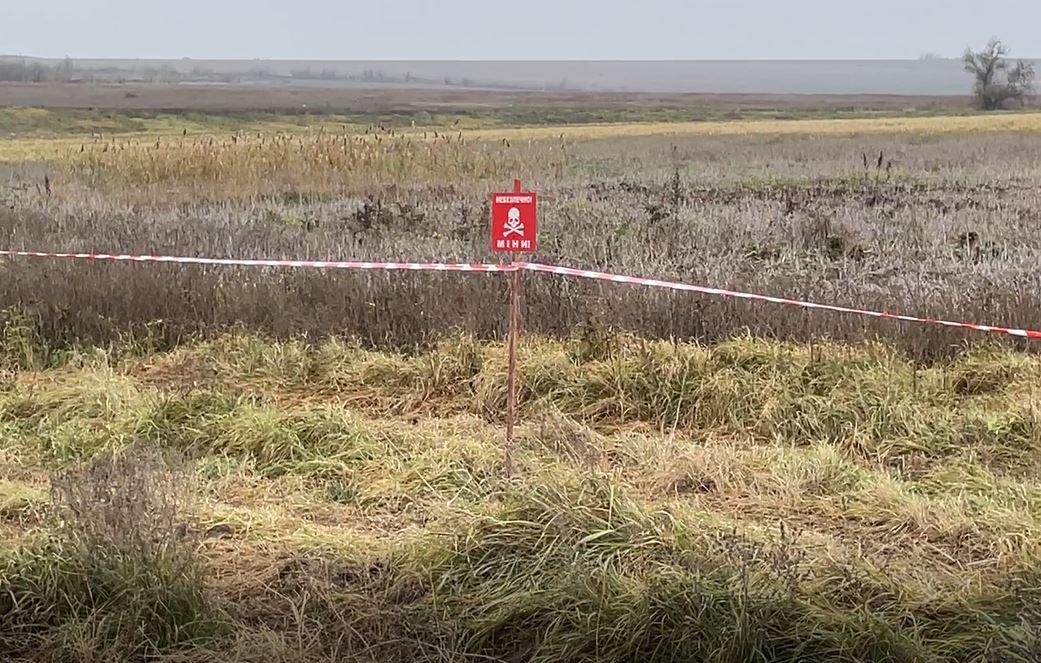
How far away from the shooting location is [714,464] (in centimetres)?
514

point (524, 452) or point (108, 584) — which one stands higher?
point (524, 452)

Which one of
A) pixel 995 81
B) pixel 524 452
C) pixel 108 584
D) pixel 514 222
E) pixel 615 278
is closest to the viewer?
pixel 108 584

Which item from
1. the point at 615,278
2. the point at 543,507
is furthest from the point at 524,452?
the point at 615,278

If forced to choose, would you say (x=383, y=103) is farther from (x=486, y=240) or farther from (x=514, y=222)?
(x=514, y=222)

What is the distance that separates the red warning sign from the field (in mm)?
941

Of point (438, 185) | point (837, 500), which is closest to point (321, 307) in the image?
point (837, 500)

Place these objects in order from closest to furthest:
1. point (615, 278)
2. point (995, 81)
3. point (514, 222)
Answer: point (514, 222)
point (615, 278)
point (995, 81)

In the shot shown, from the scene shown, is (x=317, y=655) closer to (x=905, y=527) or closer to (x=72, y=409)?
(x=905, y=527)

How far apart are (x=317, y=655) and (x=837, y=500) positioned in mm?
2439

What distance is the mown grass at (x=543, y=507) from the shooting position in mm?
3645

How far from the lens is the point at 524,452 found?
503 centimetres

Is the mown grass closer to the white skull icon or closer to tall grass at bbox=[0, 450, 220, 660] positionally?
tall grass at bbox=[0, 450, 220, 660]

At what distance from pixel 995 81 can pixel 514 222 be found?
3353 inches

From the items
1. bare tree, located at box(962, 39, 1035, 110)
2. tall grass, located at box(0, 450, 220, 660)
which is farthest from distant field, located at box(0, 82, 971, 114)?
tall grass, located at box(0, 450, 220, 660)
